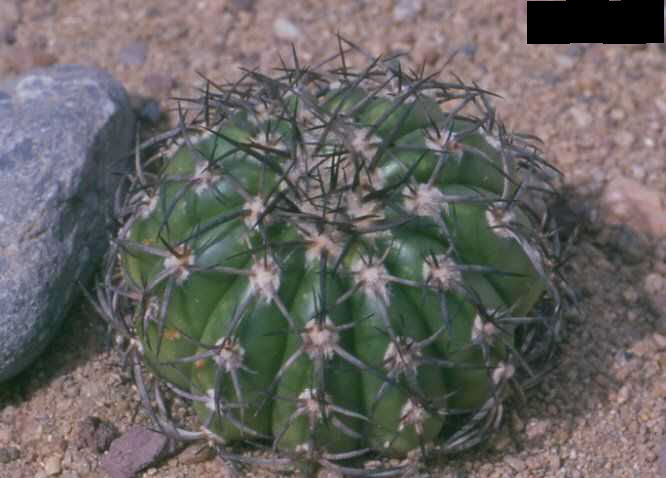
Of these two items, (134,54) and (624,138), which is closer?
(624,138)

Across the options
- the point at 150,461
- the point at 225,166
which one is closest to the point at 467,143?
the point at 225,166

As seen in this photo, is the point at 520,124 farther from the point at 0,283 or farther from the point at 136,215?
the point at 0,283

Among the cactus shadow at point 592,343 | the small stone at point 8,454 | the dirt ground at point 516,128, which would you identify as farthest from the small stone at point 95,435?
the cactus shadow at point 592,343

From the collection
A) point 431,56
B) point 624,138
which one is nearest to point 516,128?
point 624,138

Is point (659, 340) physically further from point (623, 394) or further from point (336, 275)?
point (336, 275)

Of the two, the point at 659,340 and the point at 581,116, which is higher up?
the point at 581,116

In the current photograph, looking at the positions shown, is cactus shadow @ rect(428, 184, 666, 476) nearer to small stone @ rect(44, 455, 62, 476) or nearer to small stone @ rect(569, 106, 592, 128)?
small stone @ rect(569, 106, 592, 128)

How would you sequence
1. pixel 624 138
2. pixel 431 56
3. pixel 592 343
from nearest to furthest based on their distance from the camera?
pixel 592 343 → pixel 624 138 → pixel 431 56
